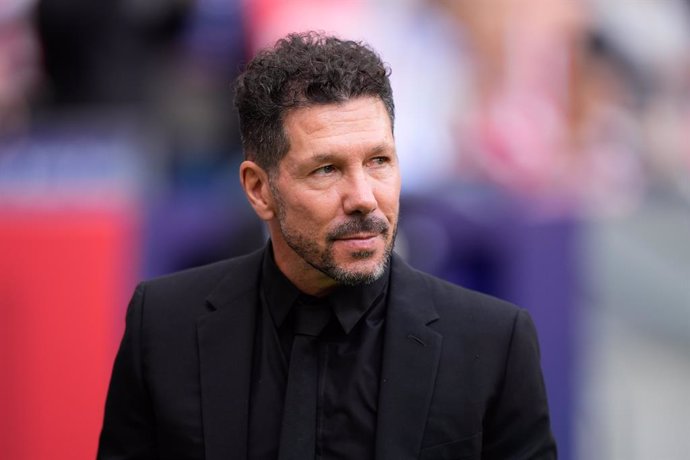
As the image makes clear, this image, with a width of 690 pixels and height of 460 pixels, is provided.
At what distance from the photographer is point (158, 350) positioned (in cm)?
281

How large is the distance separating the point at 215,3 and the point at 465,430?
4120 mm

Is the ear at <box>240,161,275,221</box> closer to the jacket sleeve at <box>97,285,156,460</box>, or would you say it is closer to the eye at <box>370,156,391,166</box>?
the eye at <box>370,156,391,166</box>

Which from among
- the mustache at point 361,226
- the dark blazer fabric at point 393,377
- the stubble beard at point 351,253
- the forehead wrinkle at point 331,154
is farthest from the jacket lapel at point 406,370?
the forehead wrinkle at point 331,154

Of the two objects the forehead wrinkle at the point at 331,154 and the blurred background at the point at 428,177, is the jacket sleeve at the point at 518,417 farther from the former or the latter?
the blurred background at the point at 428,177

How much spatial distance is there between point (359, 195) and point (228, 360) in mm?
556

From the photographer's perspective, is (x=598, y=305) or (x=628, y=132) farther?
(x=628, y=132)

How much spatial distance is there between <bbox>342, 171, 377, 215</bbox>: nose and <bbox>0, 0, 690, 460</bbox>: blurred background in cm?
324

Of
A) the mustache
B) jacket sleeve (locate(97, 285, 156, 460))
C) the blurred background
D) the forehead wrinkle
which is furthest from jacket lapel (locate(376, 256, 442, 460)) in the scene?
the blurred background

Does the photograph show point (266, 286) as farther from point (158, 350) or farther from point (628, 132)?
point (628, 132)

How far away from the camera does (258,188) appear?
2818 millimetres

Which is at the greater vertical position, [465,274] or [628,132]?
[628,132]

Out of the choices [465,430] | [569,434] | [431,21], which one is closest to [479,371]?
[465,430]

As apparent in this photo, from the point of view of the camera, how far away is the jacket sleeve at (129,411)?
2.80 meters

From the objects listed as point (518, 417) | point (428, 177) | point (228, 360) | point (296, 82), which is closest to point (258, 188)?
point (296, 82)
